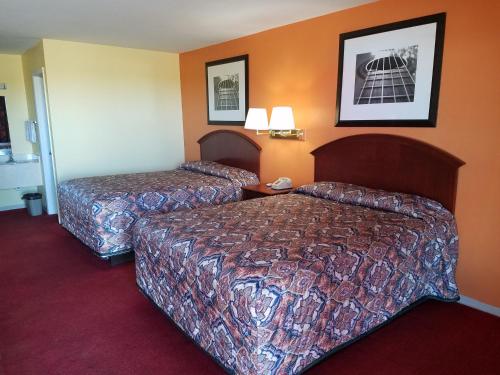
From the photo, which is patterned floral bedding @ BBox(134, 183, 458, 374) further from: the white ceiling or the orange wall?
the white ceiling

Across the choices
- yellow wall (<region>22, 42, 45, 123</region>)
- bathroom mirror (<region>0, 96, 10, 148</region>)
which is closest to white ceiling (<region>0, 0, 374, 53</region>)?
yellow wall (<region>22, 42, 45, 123</region>)

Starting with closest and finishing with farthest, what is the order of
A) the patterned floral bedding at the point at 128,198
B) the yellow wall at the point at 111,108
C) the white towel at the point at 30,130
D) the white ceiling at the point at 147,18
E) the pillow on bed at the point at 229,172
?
the white ceiling at the point at 147,18 < the patterned floral bedding at the point at 128,198 < the pillow on bed at the point at 229,172 < the yellow wall at the point at 111,108 < the white towel at the point at 30,130

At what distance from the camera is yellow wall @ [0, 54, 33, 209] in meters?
5.13

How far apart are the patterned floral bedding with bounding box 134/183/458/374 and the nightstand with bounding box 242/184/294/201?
717 mm

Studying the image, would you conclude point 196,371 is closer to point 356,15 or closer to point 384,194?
point 384,194

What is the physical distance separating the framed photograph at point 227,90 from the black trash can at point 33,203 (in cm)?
269

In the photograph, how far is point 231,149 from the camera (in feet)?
14.9

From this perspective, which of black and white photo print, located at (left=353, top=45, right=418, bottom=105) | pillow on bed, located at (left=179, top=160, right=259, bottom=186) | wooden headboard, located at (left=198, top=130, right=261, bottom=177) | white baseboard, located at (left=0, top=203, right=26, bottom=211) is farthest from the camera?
white baseboard, located at (left=0, top=203, right=26, bottom=211)

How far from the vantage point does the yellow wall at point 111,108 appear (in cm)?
437

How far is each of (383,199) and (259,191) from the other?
1.29 meters

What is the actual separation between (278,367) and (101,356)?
111 cm

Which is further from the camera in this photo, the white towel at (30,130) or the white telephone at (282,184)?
the white towel at (30,130)

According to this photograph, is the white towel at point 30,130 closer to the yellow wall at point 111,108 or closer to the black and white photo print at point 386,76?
the yellow wall at point 111,108

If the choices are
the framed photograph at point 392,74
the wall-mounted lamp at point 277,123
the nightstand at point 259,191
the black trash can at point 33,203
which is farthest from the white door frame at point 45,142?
the framed photograph at point 392,74
